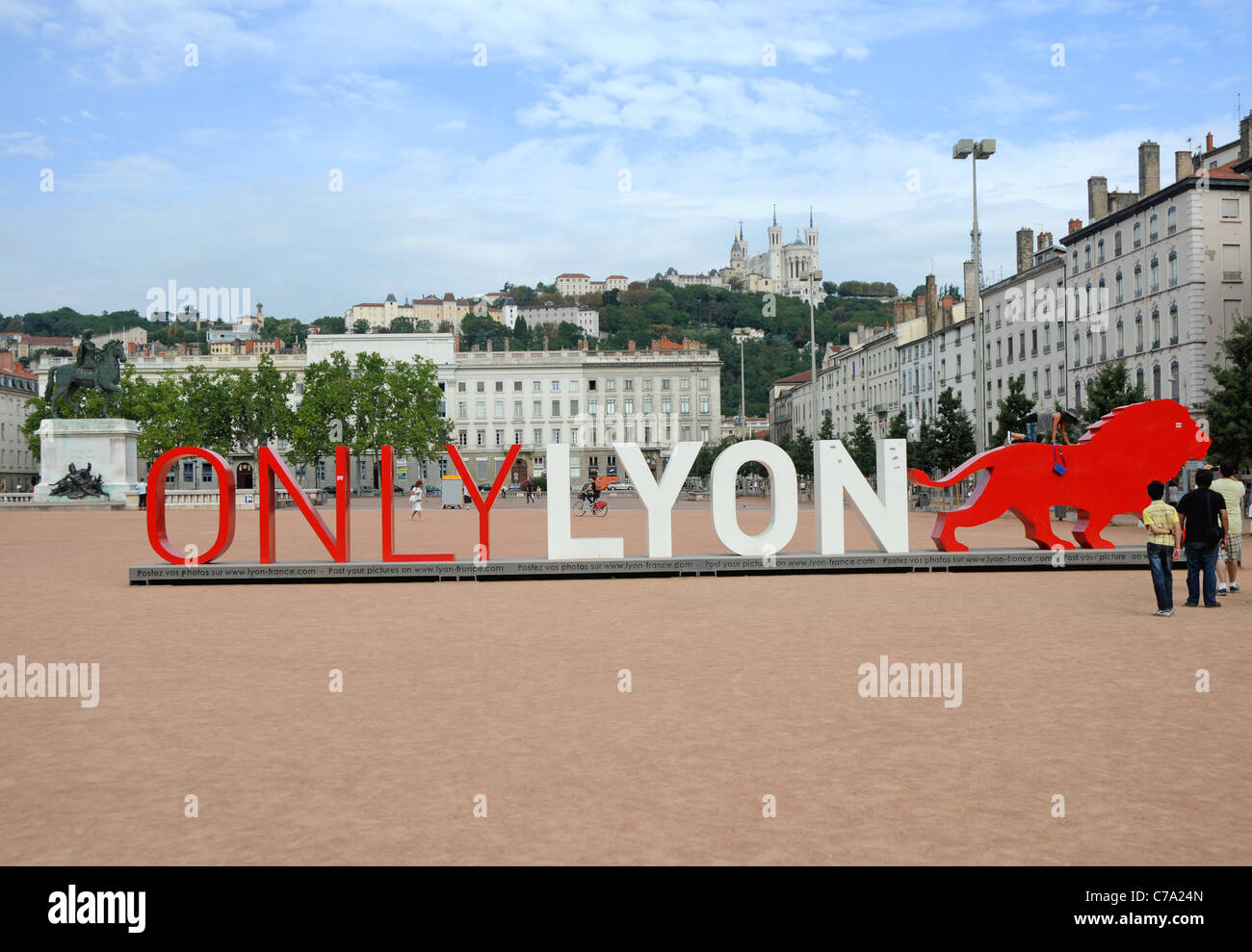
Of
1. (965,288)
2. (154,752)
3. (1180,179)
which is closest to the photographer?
(154,752)

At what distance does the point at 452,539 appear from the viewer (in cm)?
3088

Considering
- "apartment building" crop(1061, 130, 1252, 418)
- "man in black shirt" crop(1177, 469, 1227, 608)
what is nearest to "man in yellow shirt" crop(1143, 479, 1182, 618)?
"man in black shirt" crop(1177, 469, 1227, 608)

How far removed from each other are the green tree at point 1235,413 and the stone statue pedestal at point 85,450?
48.4 metres

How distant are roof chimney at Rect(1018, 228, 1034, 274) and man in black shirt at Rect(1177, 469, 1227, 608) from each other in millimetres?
61610

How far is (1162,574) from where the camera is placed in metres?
13.5

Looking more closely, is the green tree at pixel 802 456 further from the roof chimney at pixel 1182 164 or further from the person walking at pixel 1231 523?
the person walking at pixel 1231 523

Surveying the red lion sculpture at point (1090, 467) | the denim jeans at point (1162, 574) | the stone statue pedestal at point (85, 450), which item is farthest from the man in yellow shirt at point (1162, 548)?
the stone statue pedestal at point (85, 450)

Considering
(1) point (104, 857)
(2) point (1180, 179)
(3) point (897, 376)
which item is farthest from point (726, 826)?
(3) point (897, 376)

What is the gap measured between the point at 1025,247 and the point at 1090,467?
5622 cm

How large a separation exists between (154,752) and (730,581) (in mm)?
12617

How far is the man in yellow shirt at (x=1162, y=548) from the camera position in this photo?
13.5 meters

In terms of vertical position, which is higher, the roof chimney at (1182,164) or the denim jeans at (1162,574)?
the roof chimney at (1182,164)
